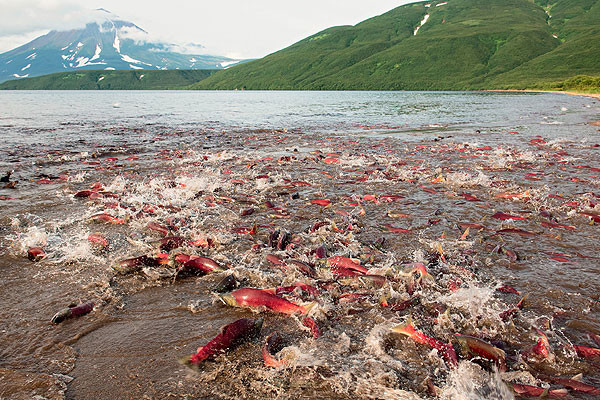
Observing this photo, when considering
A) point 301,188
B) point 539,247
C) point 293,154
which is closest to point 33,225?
point 301,188

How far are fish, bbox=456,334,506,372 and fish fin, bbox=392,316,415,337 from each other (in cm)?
48

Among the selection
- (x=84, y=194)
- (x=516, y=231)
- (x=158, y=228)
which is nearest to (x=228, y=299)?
(x=158, y=228)

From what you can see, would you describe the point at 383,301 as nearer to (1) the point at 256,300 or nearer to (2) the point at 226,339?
(1) the point at 256,300

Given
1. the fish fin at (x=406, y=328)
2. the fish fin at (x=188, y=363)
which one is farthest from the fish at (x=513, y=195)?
the fish fin at (x=188, y=363)

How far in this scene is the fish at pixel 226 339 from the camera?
3484 millimetres

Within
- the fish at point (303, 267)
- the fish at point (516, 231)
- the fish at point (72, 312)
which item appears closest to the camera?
the fish at point (72, 312)

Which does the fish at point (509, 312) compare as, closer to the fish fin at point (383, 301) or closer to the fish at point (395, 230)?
the fish fin at point (383, 301)

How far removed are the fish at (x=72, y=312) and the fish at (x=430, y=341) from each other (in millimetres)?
3689

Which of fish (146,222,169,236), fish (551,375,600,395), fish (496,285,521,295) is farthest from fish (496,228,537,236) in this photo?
fish (146,222,169,236)

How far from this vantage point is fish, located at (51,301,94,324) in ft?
13.4

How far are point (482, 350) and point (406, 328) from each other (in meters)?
→ 0.76

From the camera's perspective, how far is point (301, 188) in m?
10.5

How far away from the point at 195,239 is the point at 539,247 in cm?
621

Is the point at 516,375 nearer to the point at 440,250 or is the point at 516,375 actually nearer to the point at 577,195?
the point at 440,250
